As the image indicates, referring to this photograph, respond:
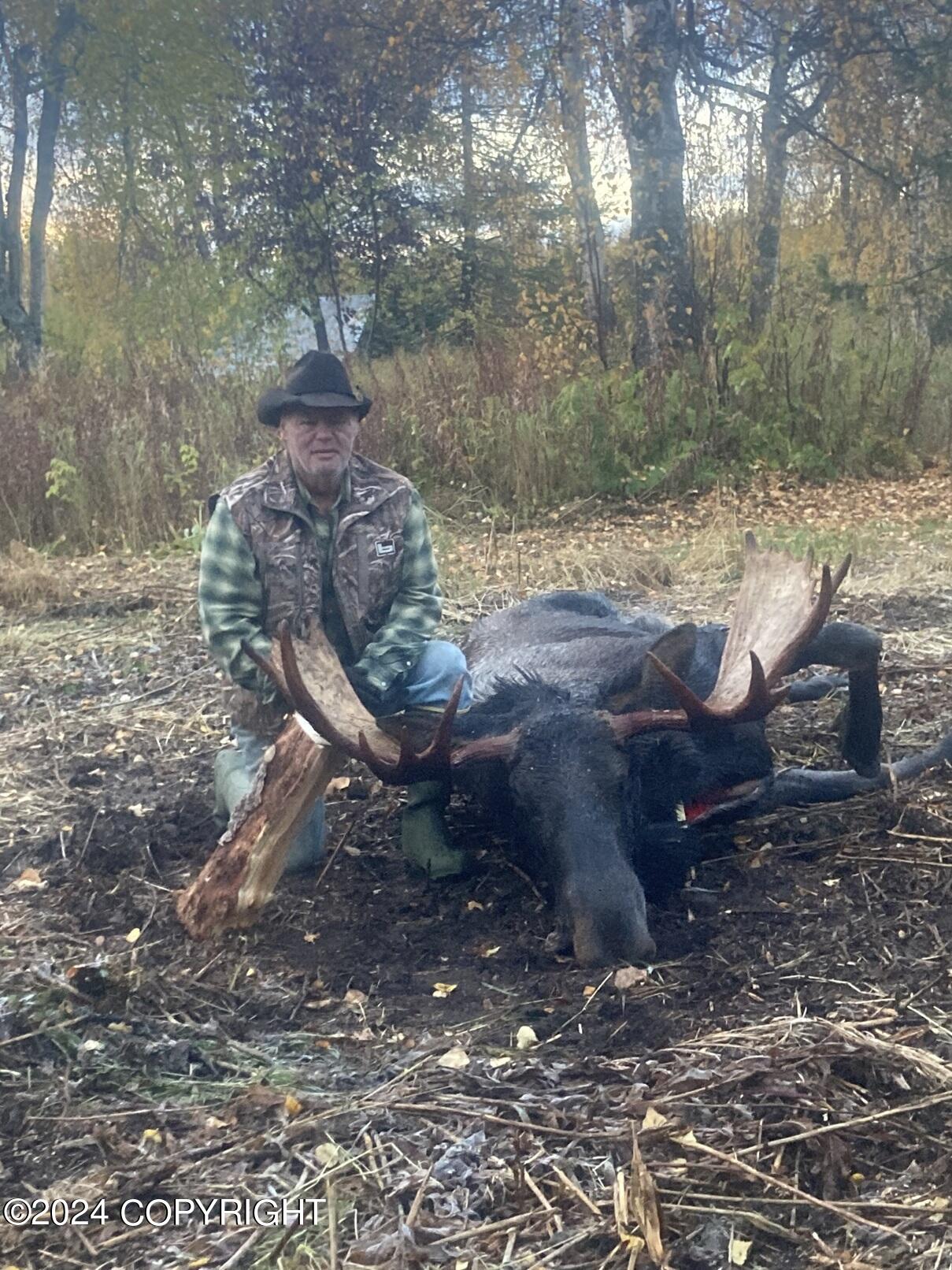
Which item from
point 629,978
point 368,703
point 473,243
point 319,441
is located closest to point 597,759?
point 629,978

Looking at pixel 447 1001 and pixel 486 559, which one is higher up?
pixel 486 559

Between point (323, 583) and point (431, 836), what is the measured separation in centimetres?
94

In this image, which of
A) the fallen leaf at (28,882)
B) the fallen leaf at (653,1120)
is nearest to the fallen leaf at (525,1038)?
the fallen leaf at (653,1120)

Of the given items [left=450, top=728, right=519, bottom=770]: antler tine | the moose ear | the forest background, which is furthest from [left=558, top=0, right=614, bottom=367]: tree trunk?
[left=450, top=728, right=519, bottom=770]: antler tine

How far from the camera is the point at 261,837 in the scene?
370cm

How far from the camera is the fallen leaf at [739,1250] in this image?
222 cm

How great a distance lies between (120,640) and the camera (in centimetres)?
696

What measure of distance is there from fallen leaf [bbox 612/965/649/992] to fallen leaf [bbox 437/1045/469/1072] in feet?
1.56

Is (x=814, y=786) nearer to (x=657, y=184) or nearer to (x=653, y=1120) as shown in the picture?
(x=653, y=1120)

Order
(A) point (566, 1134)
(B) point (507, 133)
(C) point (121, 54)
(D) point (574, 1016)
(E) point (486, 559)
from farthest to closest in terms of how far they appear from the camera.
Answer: (B) point (507, 133), (C) point (121, 54), (E) point (486, 559), (D) point (574, 1016), (A) point (566, 1134)

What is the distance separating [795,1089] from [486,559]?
19.4ft

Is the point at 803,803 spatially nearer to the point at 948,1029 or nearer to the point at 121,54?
the point at 948,1029

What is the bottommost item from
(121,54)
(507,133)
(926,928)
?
(926,928)

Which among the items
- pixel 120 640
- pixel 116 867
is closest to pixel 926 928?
pixel 116 867
